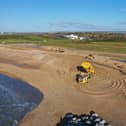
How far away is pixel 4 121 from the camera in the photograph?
20.3 m

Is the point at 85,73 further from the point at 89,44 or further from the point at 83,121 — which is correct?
the point at 89,44

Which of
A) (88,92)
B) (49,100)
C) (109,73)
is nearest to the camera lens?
(49,100)

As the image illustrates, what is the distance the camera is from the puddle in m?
21.0

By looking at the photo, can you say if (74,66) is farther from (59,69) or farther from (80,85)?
(80,85)

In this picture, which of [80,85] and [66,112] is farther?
[80,85]

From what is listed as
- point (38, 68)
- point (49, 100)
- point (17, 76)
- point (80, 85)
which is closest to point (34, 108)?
point (49, 100)

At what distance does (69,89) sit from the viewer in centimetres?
2825

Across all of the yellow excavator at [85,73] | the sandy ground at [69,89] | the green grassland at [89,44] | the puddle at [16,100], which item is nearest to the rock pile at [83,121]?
the sandy ground at [69,89]

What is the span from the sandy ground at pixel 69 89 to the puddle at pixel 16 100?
2.45 ft

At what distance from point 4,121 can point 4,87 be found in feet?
35.9

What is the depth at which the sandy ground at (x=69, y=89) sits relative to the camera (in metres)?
21.0

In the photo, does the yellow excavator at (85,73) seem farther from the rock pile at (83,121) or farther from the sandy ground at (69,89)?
the rock pile at (83,121)

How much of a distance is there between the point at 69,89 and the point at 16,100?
19.1 feet

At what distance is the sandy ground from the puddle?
0.75 m
